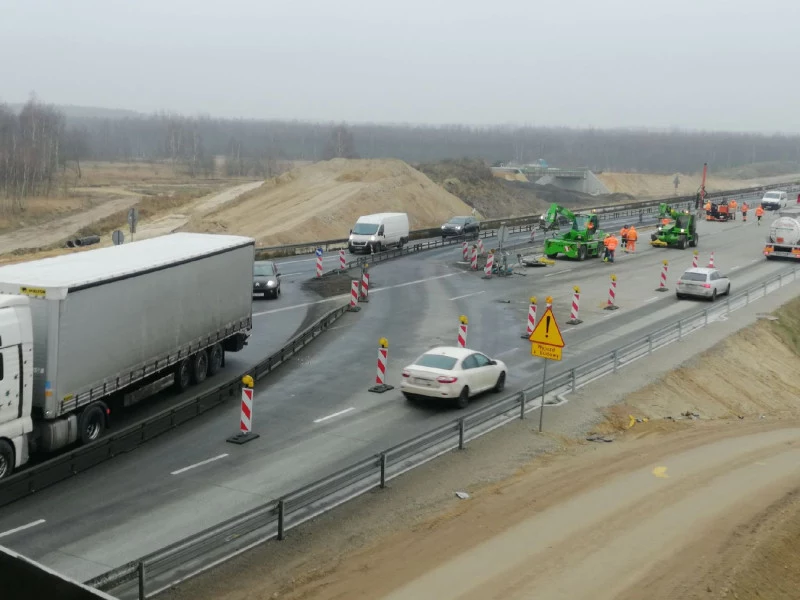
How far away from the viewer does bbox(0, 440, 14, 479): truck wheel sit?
49.1 ft

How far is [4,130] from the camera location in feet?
491

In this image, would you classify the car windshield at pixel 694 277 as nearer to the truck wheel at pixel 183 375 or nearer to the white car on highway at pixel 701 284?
the white car on highway at pixel 701 284

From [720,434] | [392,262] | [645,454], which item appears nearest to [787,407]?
[720,434]

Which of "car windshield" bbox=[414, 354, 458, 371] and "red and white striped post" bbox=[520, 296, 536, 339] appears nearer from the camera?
"car windshield" bbox=[414, 354, 458, 371]

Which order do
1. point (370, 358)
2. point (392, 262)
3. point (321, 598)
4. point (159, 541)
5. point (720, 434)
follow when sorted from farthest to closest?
point (392, 262) < point (370, 358) < point (720, 434) < point (159, 541) < point (321, 598)

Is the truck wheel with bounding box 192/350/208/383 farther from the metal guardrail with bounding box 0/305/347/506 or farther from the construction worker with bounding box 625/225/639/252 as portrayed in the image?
the construction worker with bounding box 625/225/639/252

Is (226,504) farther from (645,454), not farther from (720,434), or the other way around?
(720,434)

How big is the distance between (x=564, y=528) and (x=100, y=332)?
9255 mm

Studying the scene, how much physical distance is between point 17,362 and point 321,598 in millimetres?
7108

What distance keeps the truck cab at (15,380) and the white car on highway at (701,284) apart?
29236 mm

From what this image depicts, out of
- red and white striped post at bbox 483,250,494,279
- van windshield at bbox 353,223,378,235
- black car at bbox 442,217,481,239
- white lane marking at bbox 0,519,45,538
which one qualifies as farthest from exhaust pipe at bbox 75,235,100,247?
white lane marking at bbox 0,519,45,538

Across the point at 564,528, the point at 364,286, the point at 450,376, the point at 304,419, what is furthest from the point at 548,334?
the point at 364,286

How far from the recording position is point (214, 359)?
23578 mm

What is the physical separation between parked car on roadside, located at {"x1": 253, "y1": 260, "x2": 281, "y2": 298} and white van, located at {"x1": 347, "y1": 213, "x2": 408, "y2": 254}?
55.8 ft
